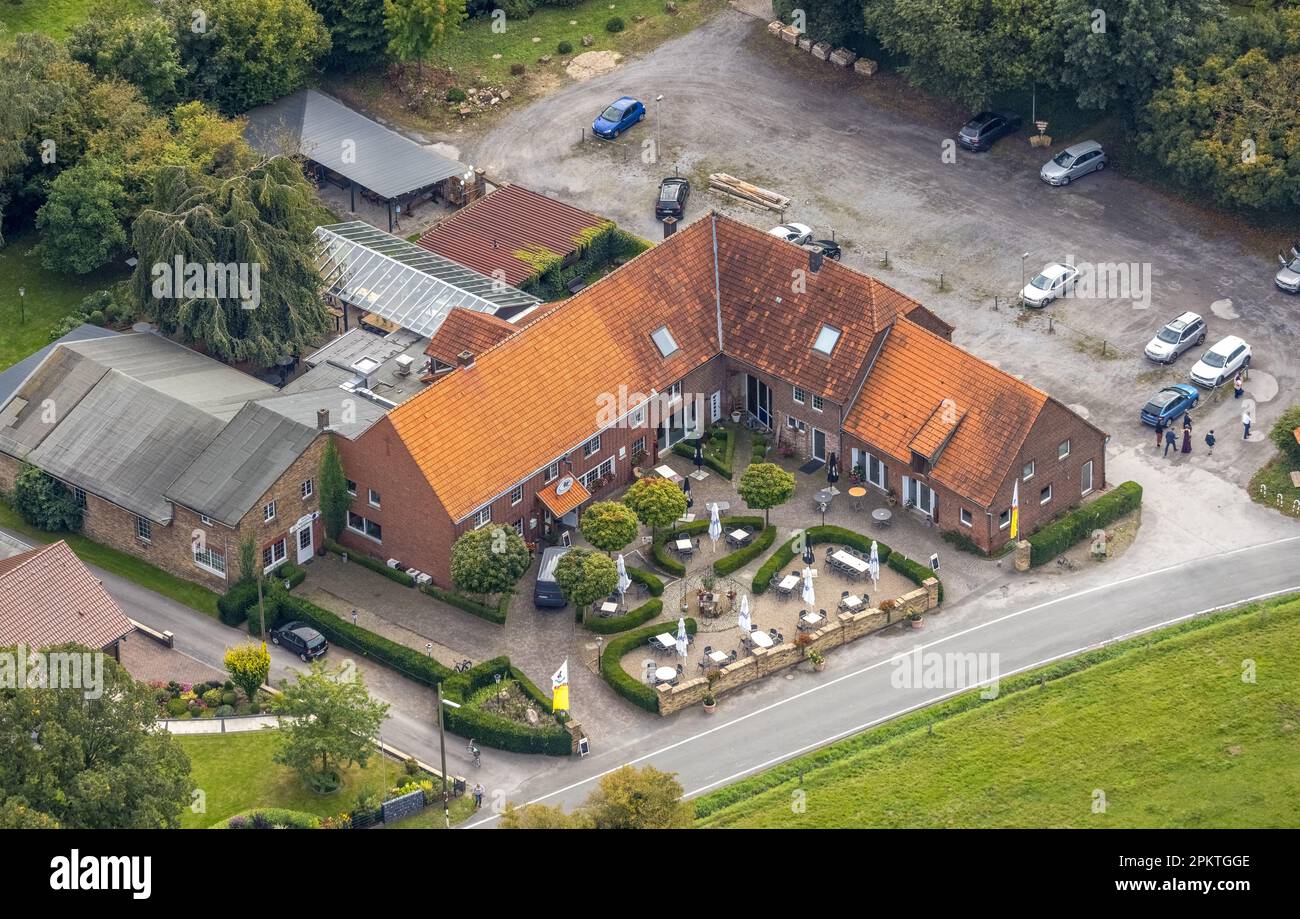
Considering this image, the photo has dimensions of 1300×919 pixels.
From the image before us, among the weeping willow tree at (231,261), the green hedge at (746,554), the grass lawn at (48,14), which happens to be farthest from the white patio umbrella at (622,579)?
the grass lawn at (48,14)

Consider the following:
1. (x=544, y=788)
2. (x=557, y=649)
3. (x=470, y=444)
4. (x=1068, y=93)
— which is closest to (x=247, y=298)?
(x=470, y=444)

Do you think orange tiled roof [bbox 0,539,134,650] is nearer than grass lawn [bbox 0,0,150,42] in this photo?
Yes

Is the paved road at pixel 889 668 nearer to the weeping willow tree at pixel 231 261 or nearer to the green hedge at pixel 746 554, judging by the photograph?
the green hedge at pixel 746 554

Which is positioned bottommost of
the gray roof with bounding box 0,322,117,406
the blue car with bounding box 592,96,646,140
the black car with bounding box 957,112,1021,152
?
the gray roof with bounding box 0,322,117,406

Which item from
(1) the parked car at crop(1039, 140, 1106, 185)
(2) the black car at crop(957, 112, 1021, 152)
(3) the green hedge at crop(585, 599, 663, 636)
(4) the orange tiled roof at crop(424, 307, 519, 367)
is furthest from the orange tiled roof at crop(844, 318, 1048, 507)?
(2) the black car at crop(957, 112, 1021, 152)

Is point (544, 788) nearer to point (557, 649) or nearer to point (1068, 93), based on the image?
point (557, 649)

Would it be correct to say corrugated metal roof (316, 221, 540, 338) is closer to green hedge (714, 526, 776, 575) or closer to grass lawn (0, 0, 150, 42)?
green hedge (714, 526, 776, 575)
